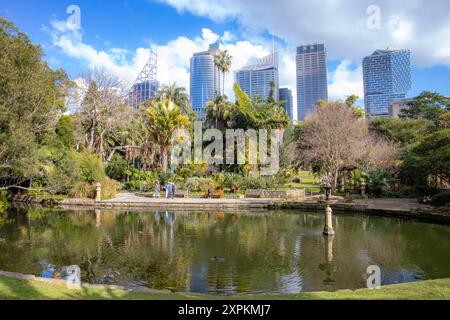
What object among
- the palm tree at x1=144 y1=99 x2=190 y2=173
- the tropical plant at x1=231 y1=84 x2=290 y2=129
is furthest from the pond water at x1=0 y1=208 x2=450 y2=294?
the tropical plant at x1=231 y1=84 x2=290 y2=129

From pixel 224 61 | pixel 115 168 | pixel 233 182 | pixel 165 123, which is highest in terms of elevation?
pixel 224 61

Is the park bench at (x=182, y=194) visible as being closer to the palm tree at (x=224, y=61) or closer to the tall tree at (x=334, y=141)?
the tall tree at (x=334, y=141)

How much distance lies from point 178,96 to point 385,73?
46533 millimetres

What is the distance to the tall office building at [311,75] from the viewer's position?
17654 centimetres

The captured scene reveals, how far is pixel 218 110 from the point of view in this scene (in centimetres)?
3897

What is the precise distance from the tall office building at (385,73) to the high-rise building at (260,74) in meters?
57.3

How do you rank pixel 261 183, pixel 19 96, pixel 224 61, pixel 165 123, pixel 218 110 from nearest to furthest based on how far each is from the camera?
1. pixel 19 96
2. pixel 261 183
3. pixel 165 123
4. pixel 218 110
5. pixel 224 61

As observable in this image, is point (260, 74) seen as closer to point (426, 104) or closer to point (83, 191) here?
point (426, 104)

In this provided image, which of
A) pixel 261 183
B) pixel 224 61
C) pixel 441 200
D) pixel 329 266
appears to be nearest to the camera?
pixel 329 266

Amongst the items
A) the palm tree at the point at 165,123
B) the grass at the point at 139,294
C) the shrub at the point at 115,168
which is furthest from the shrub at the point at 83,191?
the grass at the point at 139,294

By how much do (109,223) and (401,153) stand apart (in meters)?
23.5

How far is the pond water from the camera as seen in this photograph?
8.07m

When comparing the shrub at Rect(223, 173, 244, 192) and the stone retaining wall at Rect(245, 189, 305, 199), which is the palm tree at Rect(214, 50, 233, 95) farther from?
the stone retaining wall at Rect(245, 189, 305, 199)

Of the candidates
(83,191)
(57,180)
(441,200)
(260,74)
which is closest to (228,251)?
(441,200)
